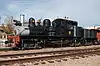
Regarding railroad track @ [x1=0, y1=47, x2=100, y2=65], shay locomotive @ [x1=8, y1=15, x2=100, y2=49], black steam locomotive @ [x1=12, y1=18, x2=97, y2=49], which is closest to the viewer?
railroad track @ [x1=0, y1=47, x2=100, y2=65]

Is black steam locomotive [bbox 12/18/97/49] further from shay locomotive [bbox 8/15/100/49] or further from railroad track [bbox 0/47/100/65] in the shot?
railroad track [bbox 0/47/100/65]

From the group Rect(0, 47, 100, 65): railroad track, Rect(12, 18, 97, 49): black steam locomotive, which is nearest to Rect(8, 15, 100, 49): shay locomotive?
Rect(12, 18, 97, 49): black steam locomotive

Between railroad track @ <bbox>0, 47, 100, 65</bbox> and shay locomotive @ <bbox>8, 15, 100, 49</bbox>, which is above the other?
shay locomotive @ <bbox>8, 15, 100, 49</bbox>

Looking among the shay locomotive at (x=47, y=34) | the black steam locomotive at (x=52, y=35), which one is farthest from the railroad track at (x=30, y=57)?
the black steam locomotive at (x=52, y=35)

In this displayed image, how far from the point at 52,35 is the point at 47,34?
71 centimetres

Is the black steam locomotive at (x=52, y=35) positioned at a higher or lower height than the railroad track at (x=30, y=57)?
higher

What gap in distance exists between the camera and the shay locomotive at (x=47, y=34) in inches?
957

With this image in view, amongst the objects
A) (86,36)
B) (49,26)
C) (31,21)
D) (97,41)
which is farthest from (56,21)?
(97,41)

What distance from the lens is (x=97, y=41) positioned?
3847 cm

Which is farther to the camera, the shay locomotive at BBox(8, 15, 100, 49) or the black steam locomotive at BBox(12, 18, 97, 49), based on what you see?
the black steam locomotive at BBox(12, 18, 97, 49)

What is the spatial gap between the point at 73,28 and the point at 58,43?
369cm

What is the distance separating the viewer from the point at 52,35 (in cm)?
2706

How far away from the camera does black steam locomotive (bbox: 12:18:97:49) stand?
24.8m

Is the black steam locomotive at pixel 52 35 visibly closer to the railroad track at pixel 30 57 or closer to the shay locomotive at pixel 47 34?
the shay locomotive at pixel 47 34
